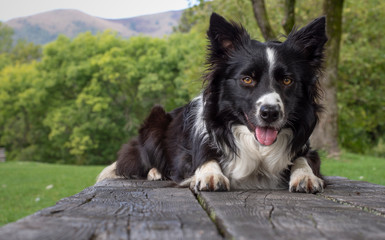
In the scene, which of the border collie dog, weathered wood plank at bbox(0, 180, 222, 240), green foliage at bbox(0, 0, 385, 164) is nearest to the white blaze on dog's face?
the border collie dog

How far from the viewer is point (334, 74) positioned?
45.9 feet

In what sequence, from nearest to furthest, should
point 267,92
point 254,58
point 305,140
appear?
1. point 267,92
2. point 254,58
3. point 305,140

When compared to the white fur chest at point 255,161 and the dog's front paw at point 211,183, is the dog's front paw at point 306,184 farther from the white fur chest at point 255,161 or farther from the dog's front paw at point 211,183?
the dog's front paw at point 211,183

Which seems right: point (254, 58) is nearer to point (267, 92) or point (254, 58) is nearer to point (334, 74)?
point (267, 92)

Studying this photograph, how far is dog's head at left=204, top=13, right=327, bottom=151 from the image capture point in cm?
348

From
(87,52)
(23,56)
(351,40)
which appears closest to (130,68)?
(87,52)

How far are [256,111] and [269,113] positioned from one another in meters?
0.12

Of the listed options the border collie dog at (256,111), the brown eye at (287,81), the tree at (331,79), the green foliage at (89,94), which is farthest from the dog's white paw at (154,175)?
the green foliage at (89,94)

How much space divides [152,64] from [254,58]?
115 ft

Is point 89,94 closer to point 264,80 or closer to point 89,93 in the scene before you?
point 89,93

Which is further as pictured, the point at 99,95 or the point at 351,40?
the point at 99,95

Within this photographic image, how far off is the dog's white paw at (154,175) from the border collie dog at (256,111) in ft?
1.59

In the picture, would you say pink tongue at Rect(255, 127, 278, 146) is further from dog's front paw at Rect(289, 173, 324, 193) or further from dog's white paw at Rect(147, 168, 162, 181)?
dog's white paw at Rect(147, 168, 162, 181)

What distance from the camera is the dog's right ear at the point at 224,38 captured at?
152 inches
